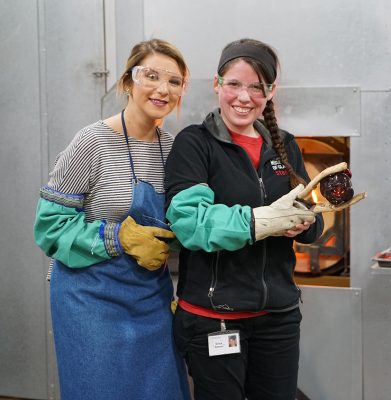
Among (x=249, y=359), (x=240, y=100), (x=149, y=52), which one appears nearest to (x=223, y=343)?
(x=249, y=359)

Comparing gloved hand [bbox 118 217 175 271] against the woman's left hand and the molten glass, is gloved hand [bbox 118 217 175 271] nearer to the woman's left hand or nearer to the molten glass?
the woman's left hand

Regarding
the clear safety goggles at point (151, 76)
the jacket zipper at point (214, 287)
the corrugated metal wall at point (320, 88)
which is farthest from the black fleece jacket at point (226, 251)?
Answer: the corrugated metal wall at point (320, 88)

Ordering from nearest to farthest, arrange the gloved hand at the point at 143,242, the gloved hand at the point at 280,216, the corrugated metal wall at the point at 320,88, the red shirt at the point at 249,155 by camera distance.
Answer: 1. the gloved hand at the point at 280,216
2. the red shirt at the point at 249,155
3. the gloved hand at the point at 143,242
4. the corrugated metal wall at the point at 320,88

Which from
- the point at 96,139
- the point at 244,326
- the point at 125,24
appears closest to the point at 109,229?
the point at 96,139

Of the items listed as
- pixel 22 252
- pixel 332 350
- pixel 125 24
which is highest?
pixel 125 24

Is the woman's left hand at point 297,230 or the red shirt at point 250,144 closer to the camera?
the woman's left hand at point 297,230

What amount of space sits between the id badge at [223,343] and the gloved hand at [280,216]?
302mm

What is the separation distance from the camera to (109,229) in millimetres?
1688

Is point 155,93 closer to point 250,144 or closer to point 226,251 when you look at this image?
point 250,144

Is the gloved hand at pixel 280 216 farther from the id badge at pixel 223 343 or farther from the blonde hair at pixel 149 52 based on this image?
the blonde hair at pixel 149 52

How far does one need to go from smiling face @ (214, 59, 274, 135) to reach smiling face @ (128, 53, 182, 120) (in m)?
0.19

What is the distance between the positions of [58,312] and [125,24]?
4.21ft

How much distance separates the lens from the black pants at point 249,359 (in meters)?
1.56

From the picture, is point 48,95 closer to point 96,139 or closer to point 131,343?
point 96,139
